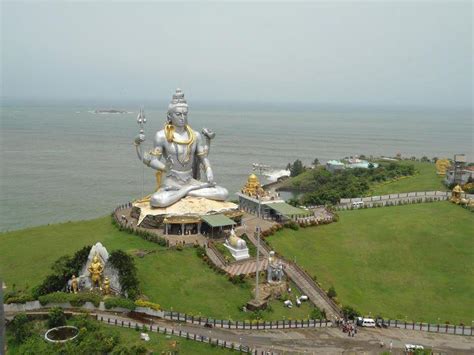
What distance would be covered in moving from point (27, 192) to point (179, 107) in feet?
89.9

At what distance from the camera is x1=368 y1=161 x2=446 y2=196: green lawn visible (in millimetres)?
50406

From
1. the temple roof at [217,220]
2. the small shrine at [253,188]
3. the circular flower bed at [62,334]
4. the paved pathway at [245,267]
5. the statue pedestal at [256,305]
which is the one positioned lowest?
the statue pedestal at [256,305]

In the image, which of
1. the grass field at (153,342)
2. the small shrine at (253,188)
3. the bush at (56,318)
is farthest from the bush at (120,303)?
the small shrine at (253,188)

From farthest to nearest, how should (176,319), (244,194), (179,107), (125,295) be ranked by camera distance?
1. (244,194)
2. (179,107)
3. (125,295)
4. (176,319)

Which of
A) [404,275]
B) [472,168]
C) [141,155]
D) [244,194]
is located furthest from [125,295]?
[472,168]

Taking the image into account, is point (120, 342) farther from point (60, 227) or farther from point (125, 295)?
point (60, 227)

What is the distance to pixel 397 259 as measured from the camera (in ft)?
104

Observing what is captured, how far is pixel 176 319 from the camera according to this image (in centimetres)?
2258

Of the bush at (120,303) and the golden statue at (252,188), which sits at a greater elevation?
the golden statue at (252,188)

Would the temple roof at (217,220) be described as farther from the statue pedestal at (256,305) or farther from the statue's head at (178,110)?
the statue pedestal at (256,305)

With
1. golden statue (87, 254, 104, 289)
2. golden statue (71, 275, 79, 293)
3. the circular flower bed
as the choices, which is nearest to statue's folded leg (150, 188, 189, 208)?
golden statue (87, 254, 104, 289)

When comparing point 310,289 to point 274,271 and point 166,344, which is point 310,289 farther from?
point 166,344

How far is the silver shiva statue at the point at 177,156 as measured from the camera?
34.8 m

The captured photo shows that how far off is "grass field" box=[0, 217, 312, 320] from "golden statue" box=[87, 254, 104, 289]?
2.09 meters
